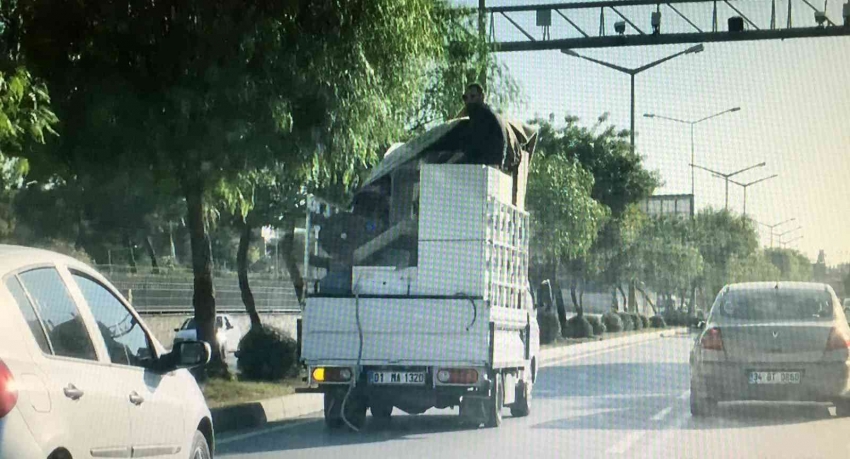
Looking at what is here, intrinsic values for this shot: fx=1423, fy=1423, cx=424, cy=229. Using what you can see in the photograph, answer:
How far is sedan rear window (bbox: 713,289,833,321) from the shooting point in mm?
16773

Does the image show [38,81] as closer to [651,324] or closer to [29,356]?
[29,356]

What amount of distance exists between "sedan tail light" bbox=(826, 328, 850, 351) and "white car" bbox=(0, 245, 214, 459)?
1007 centimetres

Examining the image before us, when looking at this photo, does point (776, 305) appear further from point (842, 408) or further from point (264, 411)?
point (264, 411)

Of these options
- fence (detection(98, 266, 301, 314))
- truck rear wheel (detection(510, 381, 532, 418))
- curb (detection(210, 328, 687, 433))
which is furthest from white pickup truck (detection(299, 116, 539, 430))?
fence (detection(98, 266, 301, 314))

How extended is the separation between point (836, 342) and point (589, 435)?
3551 millimetres

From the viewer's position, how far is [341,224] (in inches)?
619

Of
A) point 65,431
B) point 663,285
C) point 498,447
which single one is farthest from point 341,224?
point 663,285

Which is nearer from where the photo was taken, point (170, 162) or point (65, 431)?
point (65, 431)

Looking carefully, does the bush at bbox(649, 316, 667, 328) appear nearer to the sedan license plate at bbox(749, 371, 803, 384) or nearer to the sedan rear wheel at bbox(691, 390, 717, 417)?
the sedan rear wheel at bbox(691, 390, 717, 417)

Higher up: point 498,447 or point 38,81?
point 38,81

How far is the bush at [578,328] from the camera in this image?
165ft

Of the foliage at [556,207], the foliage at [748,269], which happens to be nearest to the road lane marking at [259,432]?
the foliage at [556,207]

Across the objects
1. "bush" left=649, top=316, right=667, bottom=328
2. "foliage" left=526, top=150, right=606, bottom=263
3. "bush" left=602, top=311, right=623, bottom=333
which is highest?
"foliage" left=526, top=150, right=606, bottom=263

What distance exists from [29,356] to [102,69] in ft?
36.3
